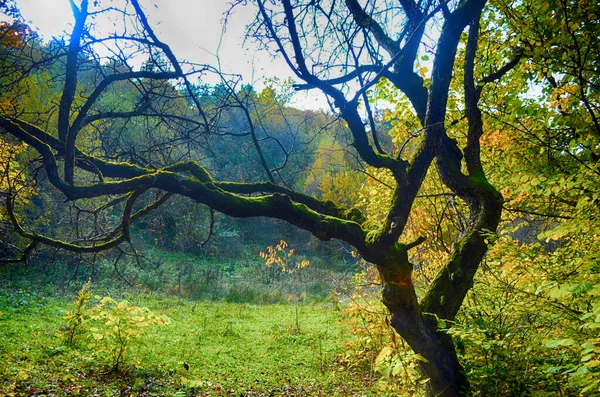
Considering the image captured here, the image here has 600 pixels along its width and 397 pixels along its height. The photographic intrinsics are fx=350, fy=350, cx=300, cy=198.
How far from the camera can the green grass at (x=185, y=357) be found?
191 inches

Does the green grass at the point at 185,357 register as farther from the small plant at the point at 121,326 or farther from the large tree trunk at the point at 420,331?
the large tree trunk at the point at 420,331

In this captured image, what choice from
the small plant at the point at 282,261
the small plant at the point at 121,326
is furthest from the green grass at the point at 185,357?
the small plant at the point at 282,261

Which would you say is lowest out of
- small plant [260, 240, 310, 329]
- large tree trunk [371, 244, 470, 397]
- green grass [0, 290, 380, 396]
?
green grass [0, 290, 380, 396]

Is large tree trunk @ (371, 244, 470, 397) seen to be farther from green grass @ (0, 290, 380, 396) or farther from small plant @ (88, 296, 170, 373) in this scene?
small plant @ (88, 296, 170, 373)

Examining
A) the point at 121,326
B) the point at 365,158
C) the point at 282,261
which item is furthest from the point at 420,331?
the point at 282,261

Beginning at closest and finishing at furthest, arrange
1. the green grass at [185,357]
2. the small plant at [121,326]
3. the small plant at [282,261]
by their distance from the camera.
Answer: the green grass at [185,357]
the small plant at [121,326]
the small plant at [282,261]

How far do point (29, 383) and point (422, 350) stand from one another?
4767 millimetres

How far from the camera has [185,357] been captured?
21.6 feet

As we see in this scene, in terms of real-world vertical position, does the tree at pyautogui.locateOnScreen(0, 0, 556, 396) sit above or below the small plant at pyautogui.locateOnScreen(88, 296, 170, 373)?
above

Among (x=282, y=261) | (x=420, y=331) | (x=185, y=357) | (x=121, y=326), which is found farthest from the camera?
(x=282, y=261)

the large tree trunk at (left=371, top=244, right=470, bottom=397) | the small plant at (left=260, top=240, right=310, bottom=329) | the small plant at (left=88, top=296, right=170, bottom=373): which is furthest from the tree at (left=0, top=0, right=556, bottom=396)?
the small plant at (left=260, top=240, right=310, bottom=329)

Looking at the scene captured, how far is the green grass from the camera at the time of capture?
4.84 m

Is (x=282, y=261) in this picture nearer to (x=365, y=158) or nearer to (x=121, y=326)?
(x=121, y=326)

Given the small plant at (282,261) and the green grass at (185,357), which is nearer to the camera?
the green grass at (185,357)
